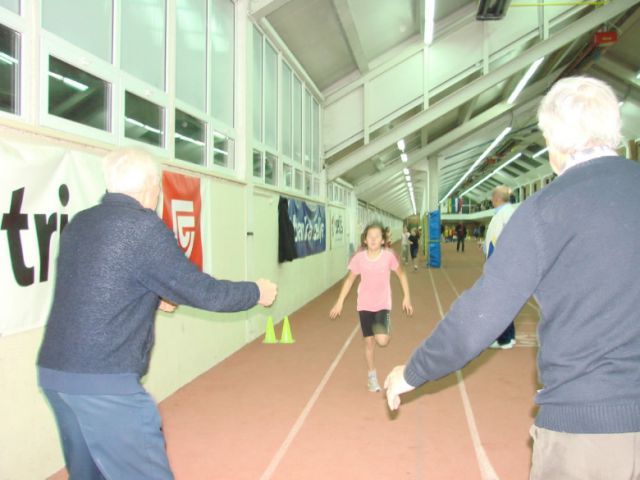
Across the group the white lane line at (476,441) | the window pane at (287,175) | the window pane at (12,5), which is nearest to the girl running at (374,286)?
the white lane line at (476,441)

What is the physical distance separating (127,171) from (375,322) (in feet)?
13.8

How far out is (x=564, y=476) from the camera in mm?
1451

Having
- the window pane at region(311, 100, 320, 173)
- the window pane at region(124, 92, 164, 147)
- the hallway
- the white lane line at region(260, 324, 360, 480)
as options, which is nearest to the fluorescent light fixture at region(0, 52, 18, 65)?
the window pane at region(124, 92, 164, 147)

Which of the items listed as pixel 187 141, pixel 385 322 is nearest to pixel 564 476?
pixel 385 322

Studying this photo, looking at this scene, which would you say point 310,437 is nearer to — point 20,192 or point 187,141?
point 20,192

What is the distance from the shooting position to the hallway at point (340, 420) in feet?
13.5

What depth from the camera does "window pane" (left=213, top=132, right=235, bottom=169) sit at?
26.0 ft

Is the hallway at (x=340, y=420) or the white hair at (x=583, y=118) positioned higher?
the white hair at (x=583, y=118)

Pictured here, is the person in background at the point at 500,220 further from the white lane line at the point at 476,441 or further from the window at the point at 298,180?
the window at the point at 298,180

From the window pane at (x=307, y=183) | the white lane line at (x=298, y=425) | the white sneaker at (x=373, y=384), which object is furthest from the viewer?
the window pane at (x=307, y=183)

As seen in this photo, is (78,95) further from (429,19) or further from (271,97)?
(429,19)

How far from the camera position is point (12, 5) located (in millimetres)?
3783

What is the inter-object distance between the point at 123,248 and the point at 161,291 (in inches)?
7.6

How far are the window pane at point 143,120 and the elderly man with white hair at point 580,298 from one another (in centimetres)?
464
